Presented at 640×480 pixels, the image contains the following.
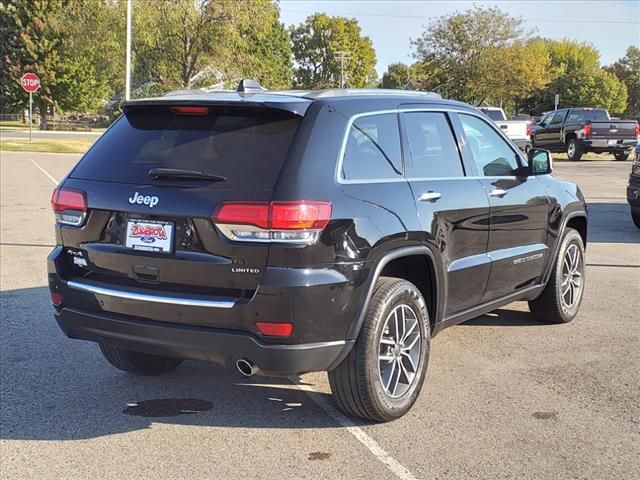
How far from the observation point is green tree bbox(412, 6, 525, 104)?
48.3 metres

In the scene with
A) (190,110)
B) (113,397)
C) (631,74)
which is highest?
(631,74)

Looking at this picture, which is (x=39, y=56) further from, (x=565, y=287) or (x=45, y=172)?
(x=565, y=287)

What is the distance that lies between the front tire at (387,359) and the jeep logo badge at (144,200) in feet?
4.16

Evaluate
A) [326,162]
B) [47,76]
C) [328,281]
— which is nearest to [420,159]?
[326,162]

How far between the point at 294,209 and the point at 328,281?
1.31ft

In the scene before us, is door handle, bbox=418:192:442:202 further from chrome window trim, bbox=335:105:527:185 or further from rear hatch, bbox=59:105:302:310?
rear hatch, bbox=59:105:302:310

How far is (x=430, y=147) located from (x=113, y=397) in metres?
2.58

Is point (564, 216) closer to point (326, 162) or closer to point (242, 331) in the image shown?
point (326, 162)

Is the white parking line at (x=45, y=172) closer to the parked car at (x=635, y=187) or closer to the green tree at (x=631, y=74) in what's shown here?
the parked car at (x=635, y=187)

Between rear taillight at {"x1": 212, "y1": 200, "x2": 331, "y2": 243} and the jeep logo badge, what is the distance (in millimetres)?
389

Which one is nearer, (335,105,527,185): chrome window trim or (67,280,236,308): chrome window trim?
(67,280,236,308): chrome window trim

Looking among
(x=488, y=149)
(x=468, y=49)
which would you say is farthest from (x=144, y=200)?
(x=468, y=49)

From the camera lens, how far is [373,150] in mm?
4227

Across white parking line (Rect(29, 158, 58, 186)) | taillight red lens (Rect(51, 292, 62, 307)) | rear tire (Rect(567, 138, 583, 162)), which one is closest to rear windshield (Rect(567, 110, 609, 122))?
rear tire (Rect(567, 138, 583, 162))
